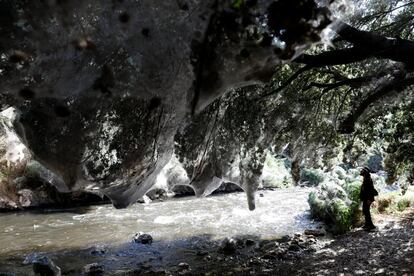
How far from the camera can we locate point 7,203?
22.0 meters

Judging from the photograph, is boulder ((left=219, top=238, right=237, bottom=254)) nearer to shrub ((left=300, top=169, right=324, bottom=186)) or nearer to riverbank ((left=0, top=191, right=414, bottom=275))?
riverbank ((left=0, top=191, right=414, bottom=275))

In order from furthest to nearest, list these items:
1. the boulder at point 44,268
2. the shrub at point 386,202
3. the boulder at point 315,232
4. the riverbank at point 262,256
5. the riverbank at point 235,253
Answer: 1. the shrub at point 386,202
2. the boulder at point 315,232
3. the boulder at point 44,268
4. the riverbank at point 235,253
5. the riverbank at point 262,256

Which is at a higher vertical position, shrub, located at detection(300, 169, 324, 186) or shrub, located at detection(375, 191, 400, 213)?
shrub, located at detection(300, 169, 324, 186)

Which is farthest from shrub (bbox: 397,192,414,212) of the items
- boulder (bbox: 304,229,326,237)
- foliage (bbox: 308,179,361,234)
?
boulder (bbox: 304,229,326,237)

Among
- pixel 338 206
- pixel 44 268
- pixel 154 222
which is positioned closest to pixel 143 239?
pixel 154 222

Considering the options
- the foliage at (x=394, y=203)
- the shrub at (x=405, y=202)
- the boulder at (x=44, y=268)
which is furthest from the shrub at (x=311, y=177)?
the boulder at (x=44, y=268)

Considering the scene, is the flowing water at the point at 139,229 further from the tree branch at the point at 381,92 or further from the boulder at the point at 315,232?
the tree branch at the point at 381,92

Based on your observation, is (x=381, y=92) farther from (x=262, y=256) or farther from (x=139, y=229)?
(x=139, y=229)

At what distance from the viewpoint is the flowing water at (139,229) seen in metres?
12.0

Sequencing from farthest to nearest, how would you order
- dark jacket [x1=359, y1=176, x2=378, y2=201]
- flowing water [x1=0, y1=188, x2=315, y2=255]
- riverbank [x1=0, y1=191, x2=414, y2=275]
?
flowing water [x1=0, y1=188, x2=315, y2=255] → dark jacket [x1=359, y1=176, x2=378, y2=201] → riverbank [x1=0, y1=191, x2=414, y2=275]

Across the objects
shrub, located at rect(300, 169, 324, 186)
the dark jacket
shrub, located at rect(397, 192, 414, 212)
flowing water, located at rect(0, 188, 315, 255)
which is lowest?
flowing water, located at rect(0, 188, 315, 255)

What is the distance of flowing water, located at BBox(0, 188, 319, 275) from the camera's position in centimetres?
1195

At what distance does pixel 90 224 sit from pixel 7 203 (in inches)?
293

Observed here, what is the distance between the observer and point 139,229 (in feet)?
51.2
